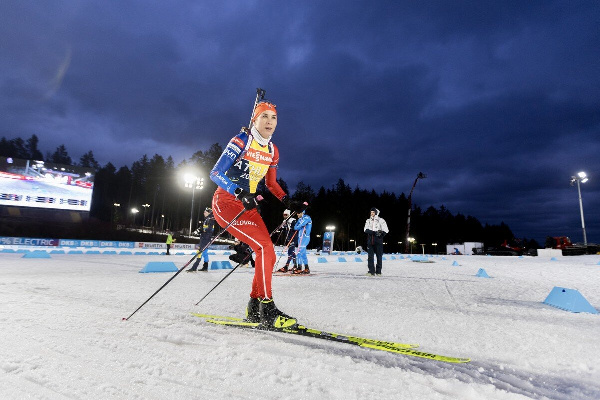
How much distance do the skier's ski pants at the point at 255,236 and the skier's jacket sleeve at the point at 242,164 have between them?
24cm

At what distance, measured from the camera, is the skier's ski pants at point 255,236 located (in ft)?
9.67

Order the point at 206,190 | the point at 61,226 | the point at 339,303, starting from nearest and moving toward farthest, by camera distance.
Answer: the point at 339,303 → the point at 61,226 → the point at 206,190

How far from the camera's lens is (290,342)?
7.70 ft

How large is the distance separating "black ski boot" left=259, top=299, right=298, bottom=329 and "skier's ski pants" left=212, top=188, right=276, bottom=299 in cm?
9

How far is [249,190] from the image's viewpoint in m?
3.51

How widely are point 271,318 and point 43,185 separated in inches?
1561

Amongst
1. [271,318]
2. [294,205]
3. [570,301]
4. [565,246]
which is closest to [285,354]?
[271,318]

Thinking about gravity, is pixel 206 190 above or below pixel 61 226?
above

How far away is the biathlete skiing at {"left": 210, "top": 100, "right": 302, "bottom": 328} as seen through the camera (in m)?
2.86

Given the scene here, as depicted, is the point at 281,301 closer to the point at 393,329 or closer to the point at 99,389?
the point at 393,329

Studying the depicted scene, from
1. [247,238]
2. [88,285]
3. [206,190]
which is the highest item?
[206,190]

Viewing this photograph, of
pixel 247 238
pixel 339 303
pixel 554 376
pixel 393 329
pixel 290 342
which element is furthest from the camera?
pixel 339 303

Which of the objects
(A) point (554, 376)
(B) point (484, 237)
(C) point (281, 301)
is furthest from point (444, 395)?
(B) point (484, 237)

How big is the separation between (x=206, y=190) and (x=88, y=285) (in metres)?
52.2
